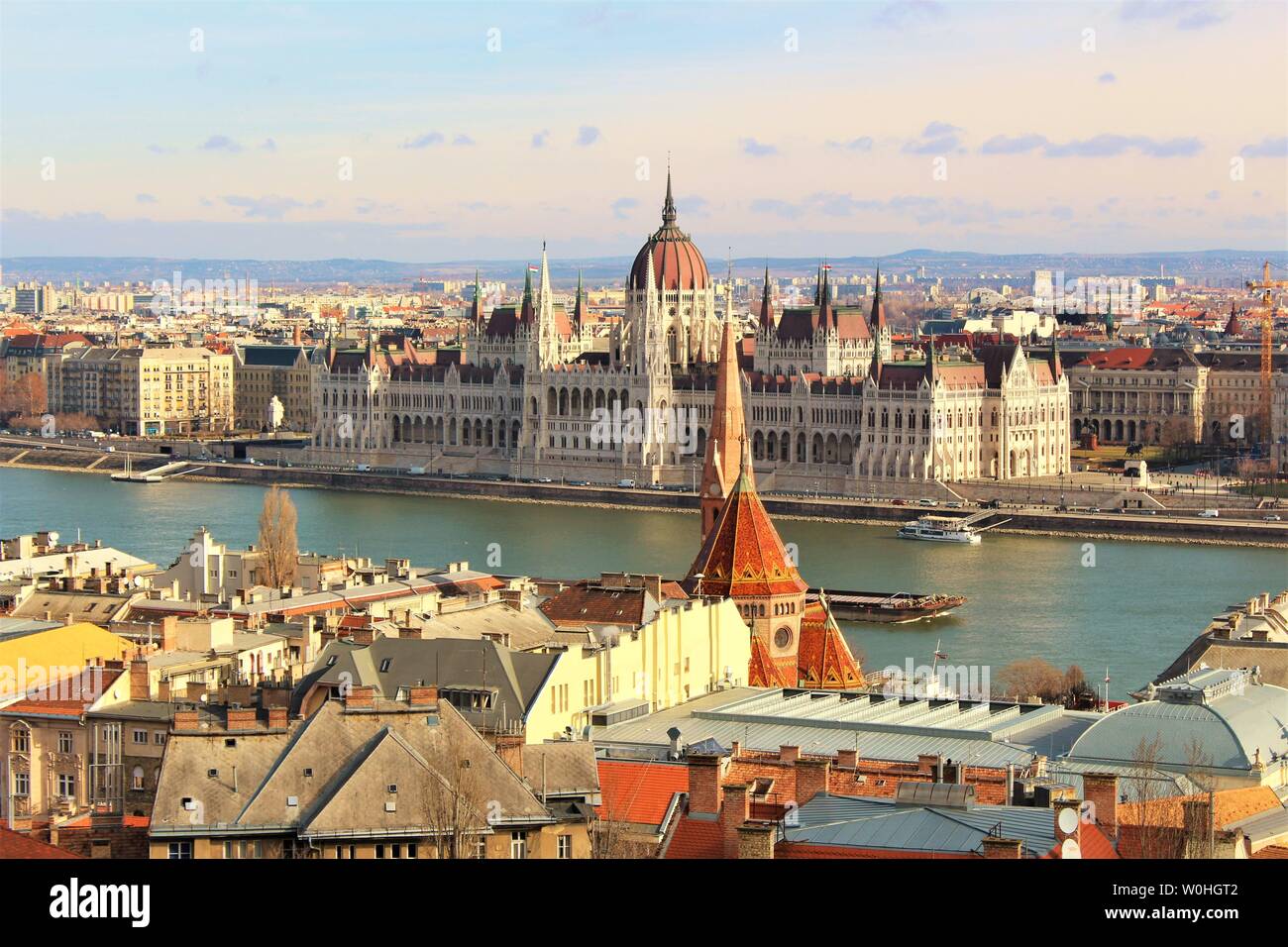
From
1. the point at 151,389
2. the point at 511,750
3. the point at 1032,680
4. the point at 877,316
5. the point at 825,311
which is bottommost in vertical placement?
the point at 1032,680

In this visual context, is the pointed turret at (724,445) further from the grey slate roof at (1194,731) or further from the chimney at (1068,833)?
the chimney at (1068,833)

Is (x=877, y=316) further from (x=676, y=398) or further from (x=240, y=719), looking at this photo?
(x=240, y=719)

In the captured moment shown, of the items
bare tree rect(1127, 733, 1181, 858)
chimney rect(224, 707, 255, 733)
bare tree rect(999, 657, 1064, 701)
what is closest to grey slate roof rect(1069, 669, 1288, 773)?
bare tree rect(1127, 733, 1181, 858)

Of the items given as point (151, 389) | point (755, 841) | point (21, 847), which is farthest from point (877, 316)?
point (21, 847)

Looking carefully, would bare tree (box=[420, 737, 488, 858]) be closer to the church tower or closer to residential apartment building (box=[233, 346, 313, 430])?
the church tower

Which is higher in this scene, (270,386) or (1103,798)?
(1103,798)

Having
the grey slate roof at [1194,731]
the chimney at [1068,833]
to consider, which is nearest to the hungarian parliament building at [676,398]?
the grey slate roof at [1194,731]
